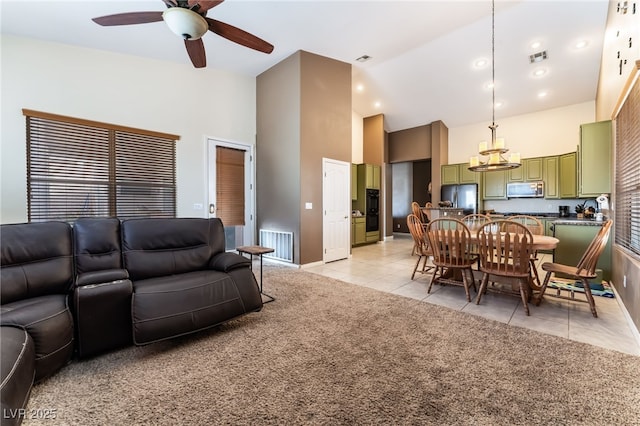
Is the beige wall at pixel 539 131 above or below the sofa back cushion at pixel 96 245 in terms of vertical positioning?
above

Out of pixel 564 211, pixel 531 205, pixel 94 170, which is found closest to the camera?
pixel 94 170

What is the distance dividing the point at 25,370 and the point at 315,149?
4513 mm

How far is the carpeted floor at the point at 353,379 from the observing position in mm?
1444

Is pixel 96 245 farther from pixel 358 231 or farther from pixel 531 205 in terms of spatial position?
pixel 531 205

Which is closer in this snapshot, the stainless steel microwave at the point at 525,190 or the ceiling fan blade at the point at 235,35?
the ceiling fan blade at the point at 235,35

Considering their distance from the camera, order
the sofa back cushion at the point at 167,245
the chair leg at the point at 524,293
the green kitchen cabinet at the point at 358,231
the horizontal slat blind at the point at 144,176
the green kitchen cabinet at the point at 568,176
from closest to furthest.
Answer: the sofa back cushion at the point at 167,245 < the chair leg at the point at 524,293 < the horizontal slat blind at the point at 144,176 < the green kitchen cabinet at the point at 568,176 < the green kitchen cabinet at the point at 358,231

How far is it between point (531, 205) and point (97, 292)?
9078 mm

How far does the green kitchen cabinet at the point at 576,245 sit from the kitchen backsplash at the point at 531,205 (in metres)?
3.58

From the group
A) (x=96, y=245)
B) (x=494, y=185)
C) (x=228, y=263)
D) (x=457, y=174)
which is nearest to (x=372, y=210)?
(x=457, y=174)

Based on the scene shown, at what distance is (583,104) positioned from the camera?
6.49 metres

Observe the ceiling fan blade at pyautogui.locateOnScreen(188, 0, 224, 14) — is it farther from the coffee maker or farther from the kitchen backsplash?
the coffee maker

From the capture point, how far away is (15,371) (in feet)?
4.39

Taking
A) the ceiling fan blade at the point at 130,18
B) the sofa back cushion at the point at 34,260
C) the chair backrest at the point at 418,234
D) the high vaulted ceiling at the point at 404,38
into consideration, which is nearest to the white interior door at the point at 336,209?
the chair backrest at the point at 418,234

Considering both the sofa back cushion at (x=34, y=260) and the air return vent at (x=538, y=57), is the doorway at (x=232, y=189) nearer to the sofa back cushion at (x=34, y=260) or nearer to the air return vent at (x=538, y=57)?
the sofa back cushion at (x=34, y=260)
